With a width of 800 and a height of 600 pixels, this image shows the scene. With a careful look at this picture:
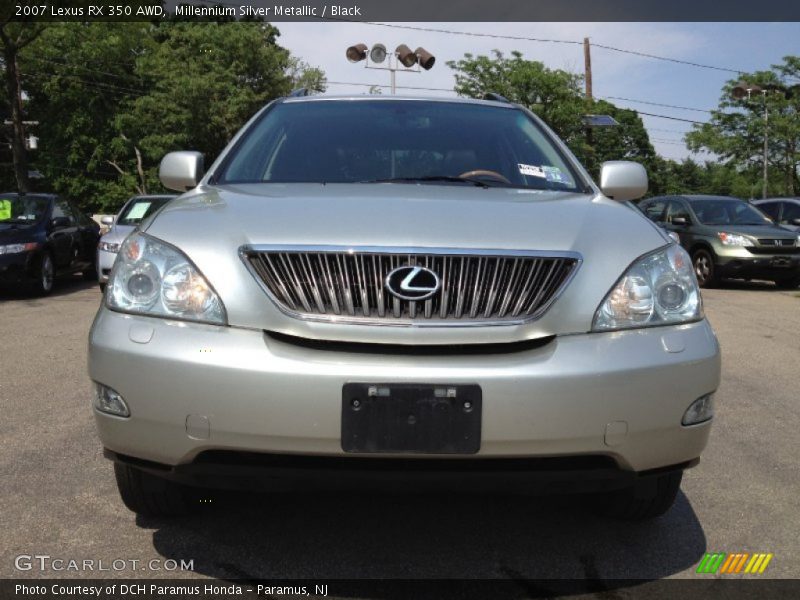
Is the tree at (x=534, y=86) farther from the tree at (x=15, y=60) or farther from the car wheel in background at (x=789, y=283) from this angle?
the car wheel in background at (x=789, y=283)

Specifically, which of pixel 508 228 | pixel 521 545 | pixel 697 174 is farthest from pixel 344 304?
pixel 697 174

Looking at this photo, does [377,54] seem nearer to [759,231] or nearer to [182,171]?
[759,231]

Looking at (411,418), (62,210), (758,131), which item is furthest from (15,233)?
(758,131)

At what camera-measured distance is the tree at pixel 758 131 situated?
4938 centimetres

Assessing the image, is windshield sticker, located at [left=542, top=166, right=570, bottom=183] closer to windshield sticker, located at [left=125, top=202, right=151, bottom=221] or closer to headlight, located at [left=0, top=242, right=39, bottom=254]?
headlight, located at [left=0, top=242, right=39, bottom=254]

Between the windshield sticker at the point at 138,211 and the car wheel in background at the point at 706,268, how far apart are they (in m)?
8.46

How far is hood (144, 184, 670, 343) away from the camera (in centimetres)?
235

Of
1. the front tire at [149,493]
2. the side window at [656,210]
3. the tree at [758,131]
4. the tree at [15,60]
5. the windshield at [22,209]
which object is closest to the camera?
the front tire at [149,493]

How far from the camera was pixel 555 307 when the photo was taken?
2.38 m

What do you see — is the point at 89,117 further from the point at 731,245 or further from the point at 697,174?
the point at 697,174

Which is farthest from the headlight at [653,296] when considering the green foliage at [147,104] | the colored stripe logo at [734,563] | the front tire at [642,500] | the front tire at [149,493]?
the green foliage at [147,104]

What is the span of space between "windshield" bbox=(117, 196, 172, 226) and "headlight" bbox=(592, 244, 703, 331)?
1037cm

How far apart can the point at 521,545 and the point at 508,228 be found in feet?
3.47

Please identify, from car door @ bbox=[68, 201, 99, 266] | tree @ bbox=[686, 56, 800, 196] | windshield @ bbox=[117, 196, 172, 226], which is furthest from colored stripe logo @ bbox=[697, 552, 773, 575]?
tree @ bbox=[686, 56, 800, 196]
